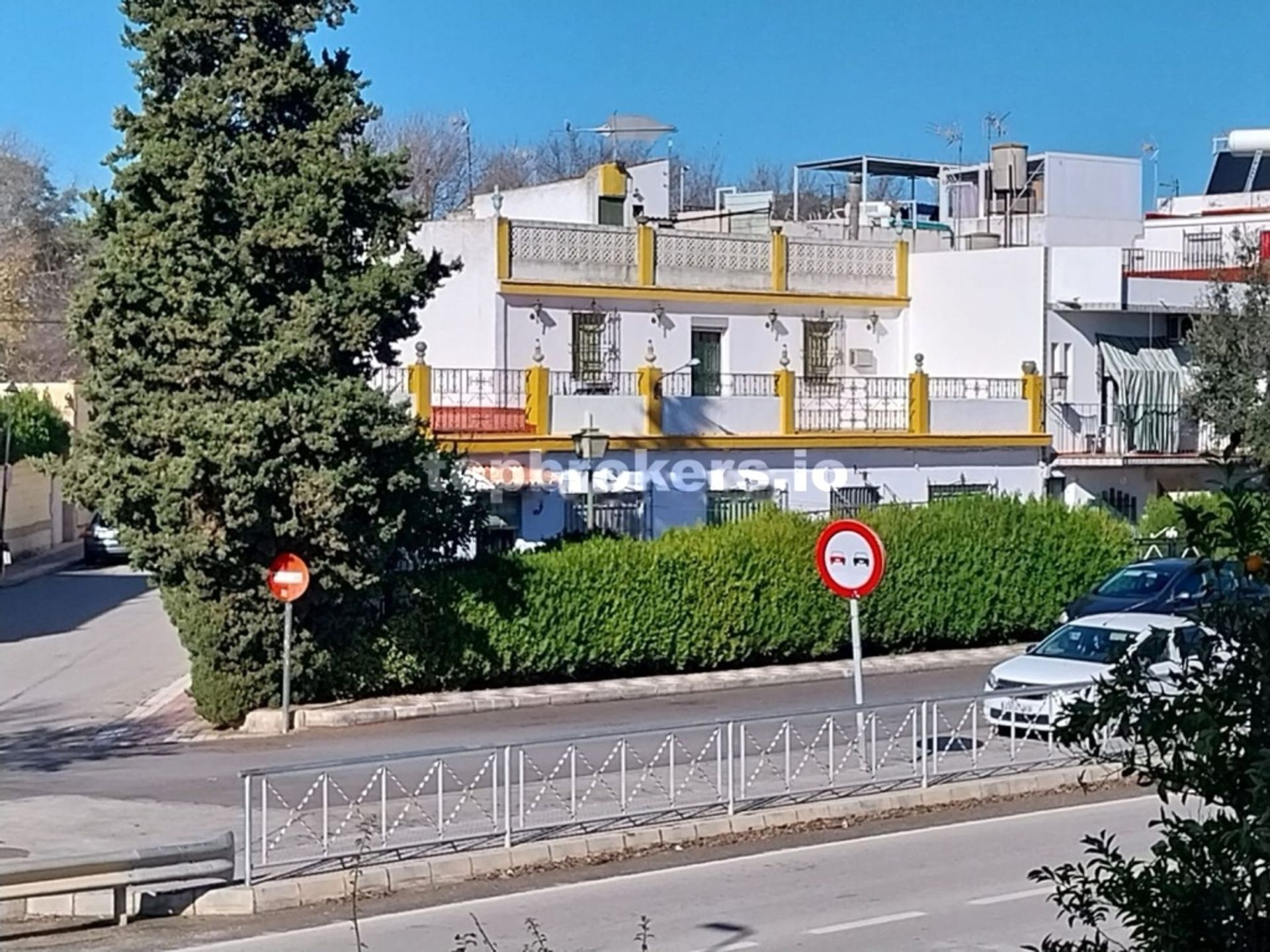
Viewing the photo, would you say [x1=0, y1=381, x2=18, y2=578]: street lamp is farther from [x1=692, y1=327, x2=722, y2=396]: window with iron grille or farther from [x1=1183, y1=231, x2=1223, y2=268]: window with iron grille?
[x1=1183, y1=231, x2=1223, y2=268]: window with iron grille

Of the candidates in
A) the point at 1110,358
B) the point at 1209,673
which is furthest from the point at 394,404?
the point at 1110,358

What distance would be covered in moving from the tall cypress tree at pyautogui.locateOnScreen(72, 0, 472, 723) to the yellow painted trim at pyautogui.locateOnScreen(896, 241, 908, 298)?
18852mm

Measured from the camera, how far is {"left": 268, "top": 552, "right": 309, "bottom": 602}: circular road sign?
22719mm

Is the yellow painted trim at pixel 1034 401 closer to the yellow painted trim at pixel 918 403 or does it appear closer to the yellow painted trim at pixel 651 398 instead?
the yellow painted trim at pixel 918 403

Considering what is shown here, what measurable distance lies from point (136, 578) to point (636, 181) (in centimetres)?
1530

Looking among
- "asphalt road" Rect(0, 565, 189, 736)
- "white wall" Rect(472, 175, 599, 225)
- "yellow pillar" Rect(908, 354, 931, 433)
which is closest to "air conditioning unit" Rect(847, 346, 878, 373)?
"yellow pillar" Rect(908, 354, 931, 433)

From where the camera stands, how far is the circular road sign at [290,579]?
2272 cm

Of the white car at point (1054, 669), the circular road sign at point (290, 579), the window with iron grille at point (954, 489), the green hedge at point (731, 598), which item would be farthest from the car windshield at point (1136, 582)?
the circular road sign at point (290, 579)

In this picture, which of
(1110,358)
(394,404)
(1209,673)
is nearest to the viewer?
(1209,673)

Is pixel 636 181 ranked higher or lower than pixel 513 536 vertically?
higher

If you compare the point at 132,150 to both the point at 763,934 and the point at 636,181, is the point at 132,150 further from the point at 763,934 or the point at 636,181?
the point at 636,181

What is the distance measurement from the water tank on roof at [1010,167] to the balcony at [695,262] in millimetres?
10353

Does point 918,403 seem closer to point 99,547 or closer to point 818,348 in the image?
point 818,348

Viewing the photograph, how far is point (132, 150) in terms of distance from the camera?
24.2 m
